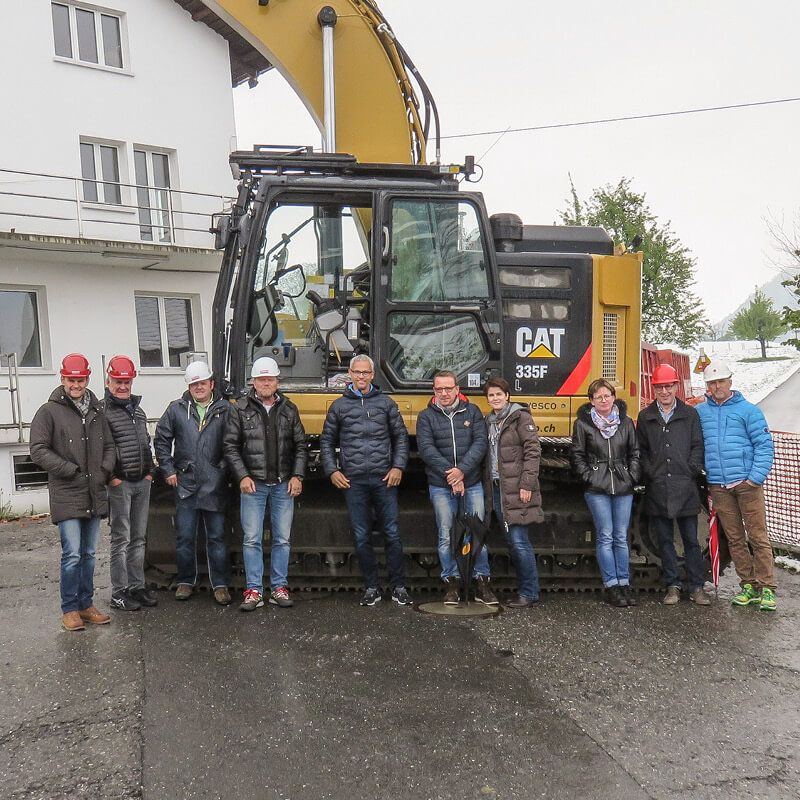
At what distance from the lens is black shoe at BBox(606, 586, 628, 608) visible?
6.83 meters

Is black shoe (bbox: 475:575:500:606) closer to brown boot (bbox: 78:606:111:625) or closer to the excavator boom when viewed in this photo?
brown boot (bbox: 78:606:111:625)

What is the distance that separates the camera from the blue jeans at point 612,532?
6812mm

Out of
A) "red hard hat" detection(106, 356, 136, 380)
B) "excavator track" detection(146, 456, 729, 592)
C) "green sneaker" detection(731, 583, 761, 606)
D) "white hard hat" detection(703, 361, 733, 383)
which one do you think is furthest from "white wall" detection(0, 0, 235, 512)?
"green sneaker" detection(731, 583, 761, 606)

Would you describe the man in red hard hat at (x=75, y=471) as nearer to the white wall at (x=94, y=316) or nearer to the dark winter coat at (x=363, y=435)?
the dark winter coat at (x=363, y=435)

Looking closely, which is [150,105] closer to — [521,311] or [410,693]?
[521,311]

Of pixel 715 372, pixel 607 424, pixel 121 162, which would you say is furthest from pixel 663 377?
pixel 121 162

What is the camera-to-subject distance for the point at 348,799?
3717 millimetres

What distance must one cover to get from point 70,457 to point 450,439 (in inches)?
113

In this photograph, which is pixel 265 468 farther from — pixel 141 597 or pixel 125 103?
pixel 125 103

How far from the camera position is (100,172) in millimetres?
15055

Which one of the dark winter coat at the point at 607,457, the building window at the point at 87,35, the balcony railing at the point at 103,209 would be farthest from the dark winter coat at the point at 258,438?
the building window at the point at 87,35

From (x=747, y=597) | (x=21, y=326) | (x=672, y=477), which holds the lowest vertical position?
(x=747, y=597)

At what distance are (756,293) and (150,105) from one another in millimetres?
59071

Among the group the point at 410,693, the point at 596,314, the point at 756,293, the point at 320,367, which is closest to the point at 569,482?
the point at 596,314
